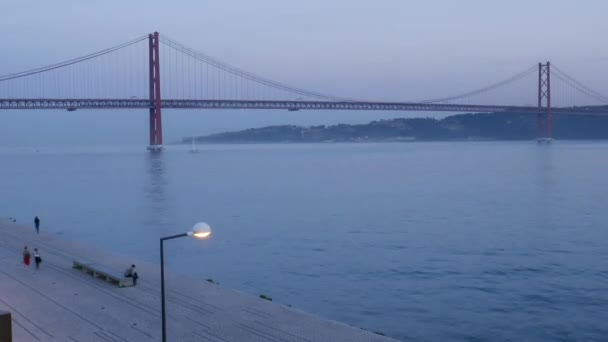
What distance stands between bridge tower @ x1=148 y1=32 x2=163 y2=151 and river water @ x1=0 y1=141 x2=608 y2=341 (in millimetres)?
25899

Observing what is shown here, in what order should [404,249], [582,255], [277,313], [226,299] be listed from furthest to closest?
[404,249] → [582,255] → [226,299] → [277,313]

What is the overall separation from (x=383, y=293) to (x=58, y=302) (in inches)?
175

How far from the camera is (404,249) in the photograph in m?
13.7

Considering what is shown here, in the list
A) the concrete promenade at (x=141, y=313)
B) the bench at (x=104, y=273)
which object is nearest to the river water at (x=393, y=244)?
the concrete promenade at (x=141, y=313)

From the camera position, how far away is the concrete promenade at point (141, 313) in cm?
691

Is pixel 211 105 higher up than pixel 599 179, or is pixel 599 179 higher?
pixel 211 105

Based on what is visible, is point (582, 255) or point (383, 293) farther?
point (582, 255)

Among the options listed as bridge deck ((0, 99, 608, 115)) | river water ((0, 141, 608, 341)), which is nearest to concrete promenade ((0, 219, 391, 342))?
river water ((0, 141, 608, 341))

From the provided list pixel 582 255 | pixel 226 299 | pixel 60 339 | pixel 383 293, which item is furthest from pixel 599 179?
pixel 60 339

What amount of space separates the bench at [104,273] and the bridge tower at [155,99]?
46.6 m

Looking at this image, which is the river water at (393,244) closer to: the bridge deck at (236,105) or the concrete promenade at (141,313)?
the concrete promenade at (141,313)

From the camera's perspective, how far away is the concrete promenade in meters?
6.91

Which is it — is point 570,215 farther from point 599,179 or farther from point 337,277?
point 599,179

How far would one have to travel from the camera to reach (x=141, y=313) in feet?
25.3
